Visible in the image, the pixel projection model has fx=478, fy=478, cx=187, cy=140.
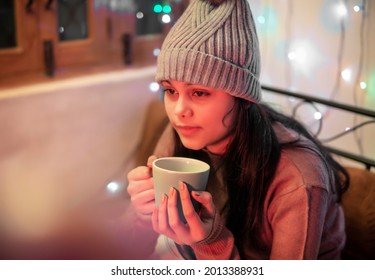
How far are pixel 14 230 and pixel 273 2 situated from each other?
703 millimetres

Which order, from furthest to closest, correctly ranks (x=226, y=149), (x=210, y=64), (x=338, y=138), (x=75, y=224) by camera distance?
(x=338, y=138) → (x=75, y=224) → (x=226, y=149) → (x=210, y=64)

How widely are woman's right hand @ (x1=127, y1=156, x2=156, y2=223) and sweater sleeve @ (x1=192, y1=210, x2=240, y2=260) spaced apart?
10cm

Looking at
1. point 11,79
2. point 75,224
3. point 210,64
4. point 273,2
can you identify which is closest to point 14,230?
point 75,224

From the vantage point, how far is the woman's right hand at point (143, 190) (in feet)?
2.40

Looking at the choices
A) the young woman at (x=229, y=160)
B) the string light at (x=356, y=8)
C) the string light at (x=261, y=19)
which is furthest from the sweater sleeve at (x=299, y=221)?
the string light at (x=356, y=8)

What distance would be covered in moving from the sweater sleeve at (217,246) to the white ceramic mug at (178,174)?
53mm

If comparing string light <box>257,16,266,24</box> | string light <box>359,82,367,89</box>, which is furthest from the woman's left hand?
string light <box>359,82,367,89</box>

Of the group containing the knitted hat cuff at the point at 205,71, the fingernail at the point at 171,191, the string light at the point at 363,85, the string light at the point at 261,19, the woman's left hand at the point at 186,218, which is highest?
the string light at the point at 261,19

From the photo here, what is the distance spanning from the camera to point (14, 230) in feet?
3.07

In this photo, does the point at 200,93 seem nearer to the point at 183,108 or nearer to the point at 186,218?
the point at 183,108

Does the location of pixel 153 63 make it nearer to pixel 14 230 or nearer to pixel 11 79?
pixel 11 79

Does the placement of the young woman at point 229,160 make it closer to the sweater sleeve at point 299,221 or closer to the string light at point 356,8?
the sweater sleeve at point 299,221

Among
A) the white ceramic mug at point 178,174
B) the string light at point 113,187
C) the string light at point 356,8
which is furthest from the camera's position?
the string light at point 356,8
